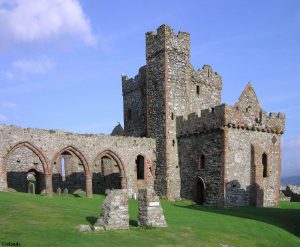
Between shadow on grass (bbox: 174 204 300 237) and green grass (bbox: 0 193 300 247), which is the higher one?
green grass (bbox: 0 193 300 247)

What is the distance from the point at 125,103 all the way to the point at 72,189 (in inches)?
410

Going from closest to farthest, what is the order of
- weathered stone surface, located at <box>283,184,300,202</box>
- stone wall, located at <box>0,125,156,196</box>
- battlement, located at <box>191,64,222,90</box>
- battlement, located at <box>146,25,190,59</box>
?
1. stone wall, located at <box>0,125,156,196</box>
2. battlement, located at <box>146,25,190,59</box>
3. battlement, located at <box>191,64,222,90</box>
4. weathered stone surface, located at <box>283,184,300,202</box>

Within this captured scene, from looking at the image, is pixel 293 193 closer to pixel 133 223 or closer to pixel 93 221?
pixel 133 223

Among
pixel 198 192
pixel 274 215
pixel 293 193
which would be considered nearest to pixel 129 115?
pixel 198 192

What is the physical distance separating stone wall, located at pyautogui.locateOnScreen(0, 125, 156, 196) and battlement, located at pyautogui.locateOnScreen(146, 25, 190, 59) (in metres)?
8.27

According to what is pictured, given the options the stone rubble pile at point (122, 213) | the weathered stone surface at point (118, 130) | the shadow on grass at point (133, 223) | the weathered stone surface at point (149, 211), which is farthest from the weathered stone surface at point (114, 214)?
the weathered stone surface at point (118, 130)

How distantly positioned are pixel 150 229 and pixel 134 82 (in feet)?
79.2

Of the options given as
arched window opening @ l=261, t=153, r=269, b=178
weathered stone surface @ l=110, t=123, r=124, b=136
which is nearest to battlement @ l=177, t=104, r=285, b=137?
arched window opening @ l=261, t=153, r=269, b=178

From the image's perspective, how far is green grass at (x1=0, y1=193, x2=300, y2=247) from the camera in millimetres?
16078

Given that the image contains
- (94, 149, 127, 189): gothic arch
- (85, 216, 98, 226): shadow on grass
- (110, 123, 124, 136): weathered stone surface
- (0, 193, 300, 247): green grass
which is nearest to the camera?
(0, 193, 300, 247): green grass

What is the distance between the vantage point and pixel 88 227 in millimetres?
17688

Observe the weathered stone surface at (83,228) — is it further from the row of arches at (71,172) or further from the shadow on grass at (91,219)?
the row of arches at (71,172)

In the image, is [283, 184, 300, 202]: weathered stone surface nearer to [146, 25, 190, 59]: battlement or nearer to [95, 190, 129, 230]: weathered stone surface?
[146, 25, 190, 59]: battlement

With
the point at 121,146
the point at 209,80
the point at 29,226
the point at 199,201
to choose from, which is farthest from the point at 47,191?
the point at 209,80
